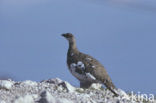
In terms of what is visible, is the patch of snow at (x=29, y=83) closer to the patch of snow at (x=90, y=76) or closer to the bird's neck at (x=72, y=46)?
the patch of snow at (x=90, y=76)

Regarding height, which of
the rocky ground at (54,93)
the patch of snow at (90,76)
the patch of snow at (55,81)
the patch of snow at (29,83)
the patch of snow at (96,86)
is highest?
the patch of snow at (90,76)

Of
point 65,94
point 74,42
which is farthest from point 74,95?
point 74,42

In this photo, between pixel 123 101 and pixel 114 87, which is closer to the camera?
pixel 123 101

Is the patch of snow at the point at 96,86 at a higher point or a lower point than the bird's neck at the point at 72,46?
lower

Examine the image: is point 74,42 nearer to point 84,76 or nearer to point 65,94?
point 84,76

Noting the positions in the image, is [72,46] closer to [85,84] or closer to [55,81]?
[85,84]

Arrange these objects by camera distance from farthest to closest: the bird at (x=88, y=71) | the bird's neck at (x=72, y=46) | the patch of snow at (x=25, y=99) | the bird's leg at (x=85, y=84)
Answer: the bird's neck at (x=72, y=46) → the bird at (x=88, y=71) → the bird's leg at (x=85, y=84) → the patch of snow at (x=25, y=99)

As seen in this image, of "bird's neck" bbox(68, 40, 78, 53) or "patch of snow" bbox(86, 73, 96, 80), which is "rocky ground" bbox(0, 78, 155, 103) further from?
"bird's neck" bbox(68, 40, 78, 53)

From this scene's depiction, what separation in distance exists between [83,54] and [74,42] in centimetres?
126

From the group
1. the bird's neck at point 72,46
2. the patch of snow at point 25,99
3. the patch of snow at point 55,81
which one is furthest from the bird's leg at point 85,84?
the patch of snow at point 25,99

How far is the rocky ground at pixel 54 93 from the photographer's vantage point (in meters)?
11.1

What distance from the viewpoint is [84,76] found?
50.8 ft

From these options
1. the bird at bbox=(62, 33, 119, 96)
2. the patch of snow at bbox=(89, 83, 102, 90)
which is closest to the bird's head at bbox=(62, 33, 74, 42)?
the bird at bbox=(62, 33, 119, 96)

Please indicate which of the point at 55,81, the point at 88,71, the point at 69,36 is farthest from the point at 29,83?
the point at 69,36
